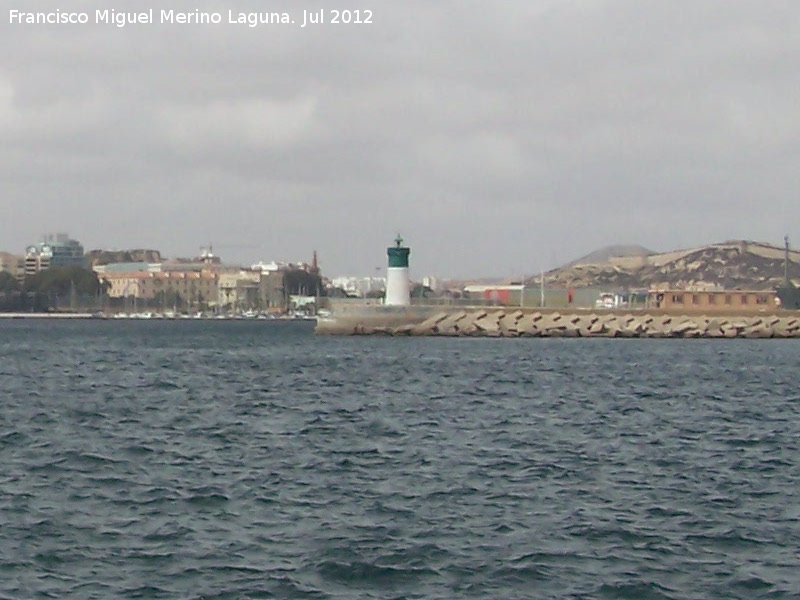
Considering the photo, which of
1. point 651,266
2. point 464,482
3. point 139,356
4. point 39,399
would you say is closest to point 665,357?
point 139,356

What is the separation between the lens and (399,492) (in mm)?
19422

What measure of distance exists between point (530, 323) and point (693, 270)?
352 feet

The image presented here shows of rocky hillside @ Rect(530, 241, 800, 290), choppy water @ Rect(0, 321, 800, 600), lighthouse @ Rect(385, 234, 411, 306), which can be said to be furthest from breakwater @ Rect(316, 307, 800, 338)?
rocky hillside @ Rect(530, 241, 800, 290)

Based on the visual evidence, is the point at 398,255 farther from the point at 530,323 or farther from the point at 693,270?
the point at 693,270

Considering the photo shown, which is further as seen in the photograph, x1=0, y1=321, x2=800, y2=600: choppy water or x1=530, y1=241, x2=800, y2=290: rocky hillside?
x1=530, y1=241, x2=800, y2=290: rocky hillside

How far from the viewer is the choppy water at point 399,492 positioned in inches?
569

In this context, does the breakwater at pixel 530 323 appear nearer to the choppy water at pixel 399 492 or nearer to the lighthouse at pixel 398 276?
the lighthouse at pixel 398 276

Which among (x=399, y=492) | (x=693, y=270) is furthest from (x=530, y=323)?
(x=693, y=270)

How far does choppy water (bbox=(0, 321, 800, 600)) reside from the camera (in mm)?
14445

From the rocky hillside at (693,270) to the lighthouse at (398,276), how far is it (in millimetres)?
91984

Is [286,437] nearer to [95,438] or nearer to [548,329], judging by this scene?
[95,438]

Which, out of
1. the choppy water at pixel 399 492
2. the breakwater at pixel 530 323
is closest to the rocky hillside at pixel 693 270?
the breakwater at pixel 530 323

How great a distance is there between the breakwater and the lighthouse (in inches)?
39.1

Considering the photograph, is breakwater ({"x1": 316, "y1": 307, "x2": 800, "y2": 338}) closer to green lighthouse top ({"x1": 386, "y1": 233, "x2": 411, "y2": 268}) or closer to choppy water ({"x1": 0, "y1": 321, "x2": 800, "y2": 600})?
green lighthouse top ({"x1": 386, "y1": 233, "x2": 411, "y2": 268})
